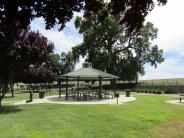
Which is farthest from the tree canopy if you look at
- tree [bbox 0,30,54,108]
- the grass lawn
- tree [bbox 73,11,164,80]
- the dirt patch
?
tree [bbox 73,11,164,80]

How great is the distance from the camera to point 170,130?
1814 cm

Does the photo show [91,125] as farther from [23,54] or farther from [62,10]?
[62,10]

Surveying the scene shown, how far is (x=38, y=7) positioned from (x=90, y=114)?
17.4 metres

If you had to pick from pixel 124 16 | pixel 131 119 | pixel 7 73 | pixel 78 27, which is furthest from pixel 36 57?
pixel 78 27

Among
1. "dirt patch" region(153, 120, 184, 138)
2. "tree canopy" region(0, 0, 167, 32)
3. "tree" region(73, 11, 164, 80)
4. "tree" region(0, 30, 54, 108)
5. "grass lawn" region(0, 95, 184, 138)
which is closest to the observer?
"tree canopy" region(0, 0, 167, 32)

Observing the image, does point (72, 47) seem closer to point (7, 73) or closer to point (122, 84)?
point (122, 84)

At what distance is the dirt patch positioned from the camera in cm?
1684

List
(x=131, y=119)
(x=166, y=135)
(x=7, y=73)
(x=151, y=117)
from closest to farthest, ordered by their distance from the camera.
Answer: (x=166, y=135)
(x=131, y=119)
(x=151, y=117)
(x=7, y=73)

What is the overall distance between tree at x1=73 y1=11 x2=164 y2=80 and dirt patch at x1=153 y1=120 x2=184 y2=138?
44155 mm

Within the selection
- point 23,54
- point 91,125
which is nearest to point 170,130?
point 91,125

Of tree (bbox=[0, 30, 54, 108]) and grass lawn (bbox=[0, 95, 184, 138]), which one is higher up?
tree (bbox=[0, 30, 54, 108])

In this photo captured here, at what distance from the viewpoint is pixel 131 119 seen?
19922 mm

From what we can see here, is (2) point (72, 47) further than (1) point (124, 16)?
Yes

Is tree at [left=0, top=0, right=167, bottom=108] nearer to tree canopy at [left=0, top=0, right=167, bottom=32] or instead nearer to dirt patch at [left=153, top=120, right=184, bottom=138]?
tree canopy at [left=0, top=0, right=167, bottom=32]
